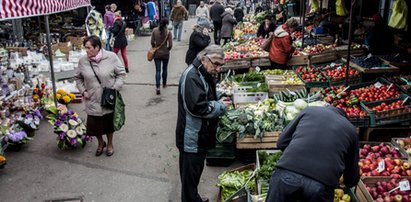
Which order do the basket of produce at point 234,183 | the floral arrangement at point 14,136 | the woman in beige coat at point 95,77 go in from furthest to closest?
the floral arrangement at point 14,136 < the woman in beige coat at point 95,77 < the basket of produce at point 234,183

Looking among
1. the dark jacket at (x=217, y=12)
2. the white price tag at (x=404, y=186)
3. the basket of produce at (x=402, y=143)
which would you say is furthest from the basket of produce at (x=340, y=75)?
the dark jacket at (x=217, y=12)

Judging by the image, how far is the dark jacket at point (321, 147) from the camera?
3.21 meters

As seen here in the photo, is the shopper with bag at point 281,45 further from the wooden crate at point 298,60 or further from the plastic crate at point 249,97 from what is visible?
the plastic crate at point 249,97

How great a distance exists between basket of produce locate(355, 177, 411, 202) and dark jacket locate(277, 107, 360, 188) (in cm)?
95

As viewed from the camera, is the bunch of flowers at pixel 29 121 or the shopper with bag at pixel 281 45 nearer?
the bunch of flowers at pixel 29 121

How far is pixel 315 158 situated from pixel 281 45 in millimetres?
6020

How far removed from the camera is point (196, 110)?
13.6 ft

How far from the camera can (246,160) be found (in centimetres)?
622

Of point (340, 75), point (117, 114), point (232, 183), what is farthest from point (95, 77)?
point (340, 75)

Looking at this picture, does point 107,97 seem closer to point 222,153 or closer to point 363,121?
point 222,153

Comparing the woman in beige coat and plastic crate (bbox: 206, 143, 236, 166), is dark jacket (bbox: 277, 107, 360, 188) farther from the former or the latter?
the woman in beige coat

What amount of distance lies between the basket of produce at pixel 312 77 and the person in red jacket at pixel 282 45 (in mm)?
418

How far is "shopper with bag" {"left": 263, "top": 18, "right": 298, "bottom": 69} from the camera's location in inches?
341

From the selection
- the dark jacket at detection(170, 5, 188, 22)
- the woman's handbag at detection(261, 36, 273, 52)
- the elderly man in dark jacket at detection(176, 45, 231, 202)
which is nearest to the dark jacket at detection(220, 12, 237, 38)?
the dark jacket at detection(170, 5, 188, 22)
